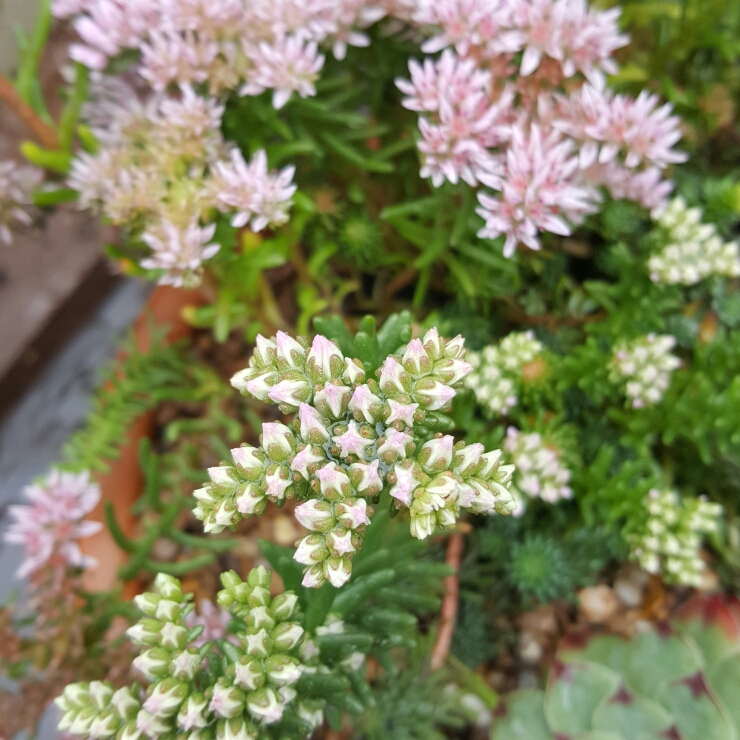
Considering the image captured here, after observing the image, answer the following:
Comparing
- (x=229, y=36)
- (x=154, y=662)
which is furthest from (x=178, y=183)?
(x=154, y=662)

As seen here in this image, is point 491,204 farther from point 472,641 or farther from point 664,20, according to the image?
point 472,641

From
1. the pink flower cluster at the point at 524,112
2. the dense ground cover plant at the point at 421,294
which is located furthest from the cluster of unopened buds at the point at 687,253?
the pink flower cluster at the point at 524,112

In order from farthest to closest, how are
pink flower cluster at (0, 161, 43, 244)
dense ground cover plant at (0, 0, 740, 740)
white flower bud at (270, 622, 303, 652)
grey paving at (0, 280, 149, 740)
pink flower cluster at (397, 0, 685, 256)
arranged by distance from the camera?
grey paving at (0, 280, 149, 740)
pink flower cluster at (0, 161, 43, 244)
pink flower cluster at (397, 0, 685, 256)
dense ground cover plant at (0, 0, 740, 740)
white flower bud at (270, 622, 303, 652)

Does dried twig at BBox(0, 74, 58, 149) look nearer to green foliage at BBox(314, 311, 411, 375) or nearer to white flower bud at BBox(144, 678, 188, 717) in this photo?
green foliage at BBox(314, 311, 411, 375)

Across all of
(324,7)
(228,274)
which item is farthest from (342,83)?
(228,274)

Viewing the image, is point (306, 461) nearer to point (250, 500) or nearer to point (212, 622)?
point (250, 500)

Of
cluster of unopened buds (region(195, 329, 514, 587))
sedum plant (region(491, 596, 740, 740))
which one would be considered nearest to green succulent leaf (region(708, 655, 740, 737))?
sedum plant (region(491, 596, 740, 740))

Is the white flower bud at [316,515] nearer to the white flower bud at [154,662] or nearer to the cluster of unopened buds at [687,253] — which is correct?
the white flower bud at [154,662]
